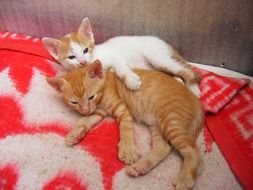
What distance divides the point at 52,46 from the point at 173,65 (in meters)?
0.56

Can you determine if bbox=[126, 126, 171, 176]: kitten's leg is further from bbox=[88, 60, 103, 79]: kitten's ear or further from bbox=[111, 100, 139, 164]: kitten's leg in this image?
bbox=[88, 60, 103, 79]: kitten's ear

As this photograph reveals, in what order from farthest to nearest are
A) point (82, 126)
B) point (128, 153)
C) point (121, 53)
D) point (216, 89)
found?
point (121, 53) < point (216, 89) < point (82, 126) < point (128, 153)

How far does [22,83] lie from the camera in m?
1.45

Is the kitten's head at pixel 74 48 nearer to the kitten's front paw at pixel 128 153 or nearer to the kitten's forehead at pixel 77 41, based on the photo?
the kitten's forehead at pixel 77 41

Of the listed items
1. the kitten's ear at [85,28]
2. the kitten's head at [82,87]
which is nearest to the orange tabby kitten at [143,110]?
the kitten's head at [82,87]

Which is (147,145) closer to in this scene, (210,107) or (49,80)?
(210,107)

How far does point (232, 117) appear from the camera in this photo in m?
1.32

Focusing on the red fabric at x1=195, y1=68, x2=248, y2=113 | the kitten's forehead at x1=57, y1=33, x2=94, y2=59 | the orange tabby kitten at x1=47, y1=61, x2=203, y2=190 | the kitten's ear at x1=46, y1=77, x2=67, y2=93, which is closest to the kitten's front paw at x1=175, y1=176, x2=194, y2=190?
the orange tabby kitten at x1=47, y1=61, x2=203, y2=190

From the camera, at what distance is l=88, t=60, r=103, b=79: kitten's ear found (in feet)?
4.17

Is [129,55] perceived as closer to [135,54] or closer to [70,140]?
[135,54]

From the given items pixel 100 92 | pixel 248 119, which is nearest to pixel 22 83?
pixel 100 92

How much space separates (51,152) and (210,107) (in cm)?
66

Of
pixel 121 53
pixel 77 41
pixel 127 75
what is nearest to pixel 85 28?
pixel 77 41

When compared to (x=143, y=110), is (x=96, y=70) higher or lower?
higher
